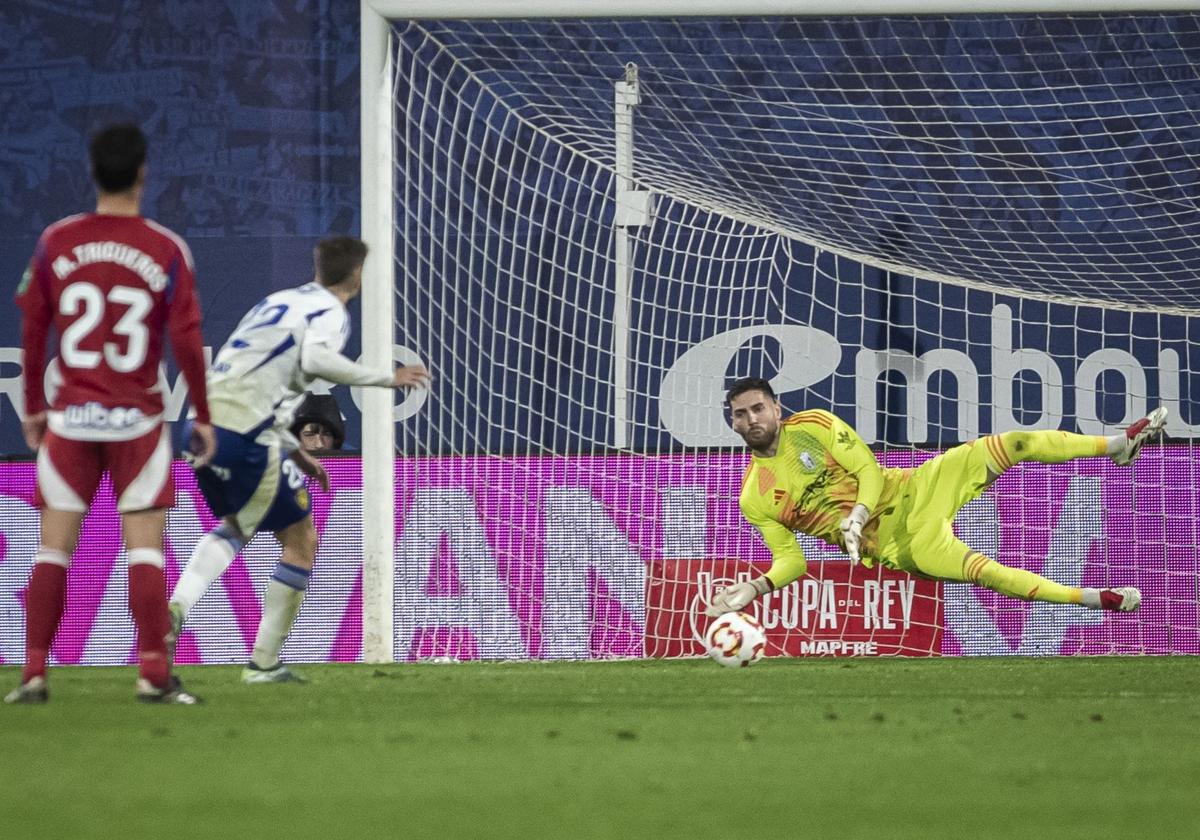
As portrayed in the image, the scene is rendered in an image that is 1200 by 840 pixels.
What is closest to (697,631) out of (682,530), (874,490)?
(682,530)

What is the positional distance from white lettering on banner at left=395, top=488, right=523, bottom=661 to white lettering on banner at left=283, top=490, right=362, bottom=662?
0.68 m

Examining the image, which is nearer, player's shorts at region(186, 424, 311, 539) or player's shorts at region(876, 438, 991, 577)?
player's shorts at region(186, 424, 311, 539)

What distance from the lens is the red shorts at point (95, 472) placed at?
16.8 feet

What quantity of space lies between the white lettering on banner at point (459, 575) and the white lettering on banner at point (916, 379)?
134 centimetres

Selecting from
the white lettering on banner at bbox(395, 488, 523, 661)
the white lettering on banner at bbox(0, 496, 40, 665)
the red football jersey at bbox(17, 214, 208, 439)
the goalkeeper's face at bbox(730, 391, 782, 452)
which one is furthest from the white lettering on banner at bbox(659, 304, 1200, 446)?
the red football jersey at bbox(17, 214, 208, 439)

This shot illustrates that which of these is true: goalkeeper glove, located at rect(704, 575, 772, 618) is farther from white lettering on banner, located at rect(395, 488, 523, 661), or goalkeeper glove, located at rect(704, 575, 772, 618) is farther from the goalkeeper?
white lettering on banner, located at rect(395, 488, 523, 661)

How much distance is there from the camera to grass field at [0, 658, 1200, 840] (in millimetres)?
3059

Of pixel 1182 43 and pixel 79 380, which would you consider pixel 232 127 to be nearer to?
pixel 1182 43

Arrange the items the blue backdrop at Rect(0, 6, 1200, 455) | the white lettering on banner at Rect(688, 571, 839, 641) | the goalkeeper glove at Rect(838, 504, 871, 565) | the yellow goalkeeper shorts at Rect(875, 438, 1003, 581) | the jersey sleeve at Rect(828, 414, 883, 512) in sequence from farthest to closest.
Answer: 1. the blue backdrop at Rect(0, 6, 1200, 455)
2. the white lettering on banner at Rect(688, 571, 839, 641)
3. the yellow goalkeeper shorts at Rect(875, 438, 1003, 581)
4. the jersey sleeve at Rect(828, 414, 883, 512)
5. the goalkeeper glove at Rect(838, 504, 871, 565)

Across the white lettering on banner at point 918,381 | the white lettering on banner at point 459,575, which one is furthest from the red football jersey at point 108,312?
the white lettering on banner at point 918,381

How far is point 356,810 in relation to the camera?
10.4 ft

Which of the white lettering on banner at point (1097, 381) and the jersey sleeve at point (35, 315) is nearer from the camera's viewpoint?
the jersey sleeve at point (35, 315)

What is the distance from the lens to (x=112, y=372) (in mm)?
5062

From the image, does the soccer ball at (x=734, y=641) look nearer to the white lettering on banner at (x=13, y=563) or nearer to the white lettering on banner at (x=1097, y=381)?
the white lettering on banner at (x=1097, y=381)
